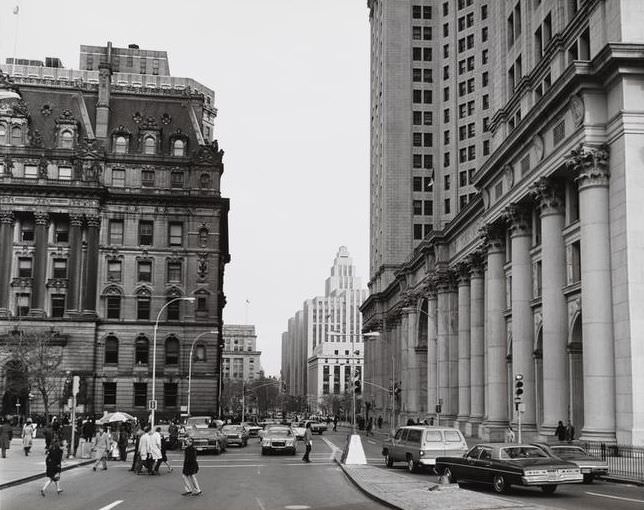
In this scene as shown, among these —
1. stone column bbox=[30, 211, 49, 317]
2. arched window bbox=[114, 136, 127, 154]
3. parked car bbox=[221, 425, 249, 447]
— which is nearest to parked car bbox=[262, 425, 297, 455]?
parked car bbox=[221, 425, 249, 447]

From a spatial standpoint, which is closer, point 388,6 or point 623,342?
point 623,342

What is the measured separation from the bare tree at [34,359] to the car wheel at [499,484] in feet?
164

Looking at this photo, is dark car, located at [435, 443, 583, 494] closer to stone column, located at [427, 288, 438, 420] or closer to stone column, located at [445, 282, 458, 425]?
stone column, located at [445, 282, 458, 425]

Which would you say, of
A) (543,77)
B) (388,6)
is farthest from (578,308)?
(388,6)

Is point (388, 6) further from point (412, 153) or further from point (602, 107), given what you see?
point (602, 107)

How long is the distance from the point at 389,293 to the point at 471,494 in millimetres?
80615

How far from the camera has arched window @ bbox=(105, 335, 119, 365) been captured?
87312 millimetres

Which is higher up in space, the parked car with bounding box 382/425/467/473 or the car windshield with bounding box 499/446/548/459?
the car windshield with bounding box 499/446/548/459

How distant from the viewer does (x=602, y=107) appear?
117ft

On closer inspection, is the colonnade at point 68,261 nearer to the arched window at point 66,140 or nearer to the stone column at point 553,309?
the arched window at point 66,140

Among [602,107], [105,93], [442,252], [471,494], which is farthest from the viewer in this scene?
[105,93]

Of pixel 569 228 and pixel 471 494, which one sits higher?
pixel 569 228

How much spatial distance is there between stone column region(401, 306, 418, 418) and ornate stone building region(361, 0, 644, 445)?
19.2 m

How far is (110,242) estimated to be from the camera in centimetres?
8906
